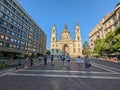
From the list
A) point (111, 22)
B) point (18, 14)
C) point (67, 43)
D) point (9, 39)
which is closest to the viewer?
point (9, 39)

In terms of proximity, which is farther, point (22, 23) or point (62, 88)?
point (22, 23)

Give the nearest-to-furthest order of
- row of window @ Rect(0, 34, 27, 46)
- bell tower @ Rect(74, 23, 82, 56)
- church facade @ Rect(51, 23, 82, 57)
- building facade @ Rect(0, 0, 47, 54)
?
row of window @ Rect(0, 34, 27, 46) < building facade @ Rect(0, 0, 47, 54) < church facade @ Rect(51, 23, 82, 57) < bell tower @ Rect(74, 23, 82, 56)

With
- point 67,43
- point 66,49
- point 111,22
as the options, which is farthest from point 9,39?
point 66,49

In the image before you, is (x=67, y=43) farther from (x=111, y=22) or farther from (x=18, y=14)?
(x=18, y=14)

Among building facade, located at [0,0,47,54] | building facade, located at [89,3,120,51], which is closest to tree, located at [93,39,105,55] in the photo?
building facade, located at [89,3,120,51]

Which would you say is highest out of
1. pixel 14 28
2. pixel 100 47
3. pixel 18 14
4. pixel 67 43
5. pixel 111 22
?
pixel 18 14

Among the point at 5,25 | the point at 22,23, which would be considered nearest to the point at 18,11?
the point at 22,23

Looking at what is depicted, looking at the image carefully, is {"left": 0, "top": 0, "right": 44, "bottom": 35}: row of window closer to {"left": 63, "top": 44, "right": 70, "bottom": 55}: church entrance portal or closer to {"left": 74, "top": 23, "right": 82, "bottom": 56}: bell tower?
{"left": 63, "top": 44, "right": 70, "bottom": 55}: church entrance portal

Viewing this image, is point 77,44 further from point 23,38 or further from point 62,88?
point 62,88

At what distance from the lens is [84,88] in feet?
21.5

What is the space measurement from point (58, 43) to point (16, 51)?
185 feet

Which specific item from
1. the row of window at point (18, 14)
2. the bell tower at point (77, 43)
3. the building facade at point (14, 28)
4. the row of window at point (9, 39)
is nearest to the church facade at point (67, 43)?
the bell tower at point (77, 43)

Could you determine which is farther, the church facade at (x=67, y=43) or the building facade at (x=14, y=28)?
the church facade at (x=67, y=43)

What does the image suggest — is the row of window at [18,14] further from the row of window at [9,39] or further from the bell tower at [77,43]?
the bell tower at [77,43]
